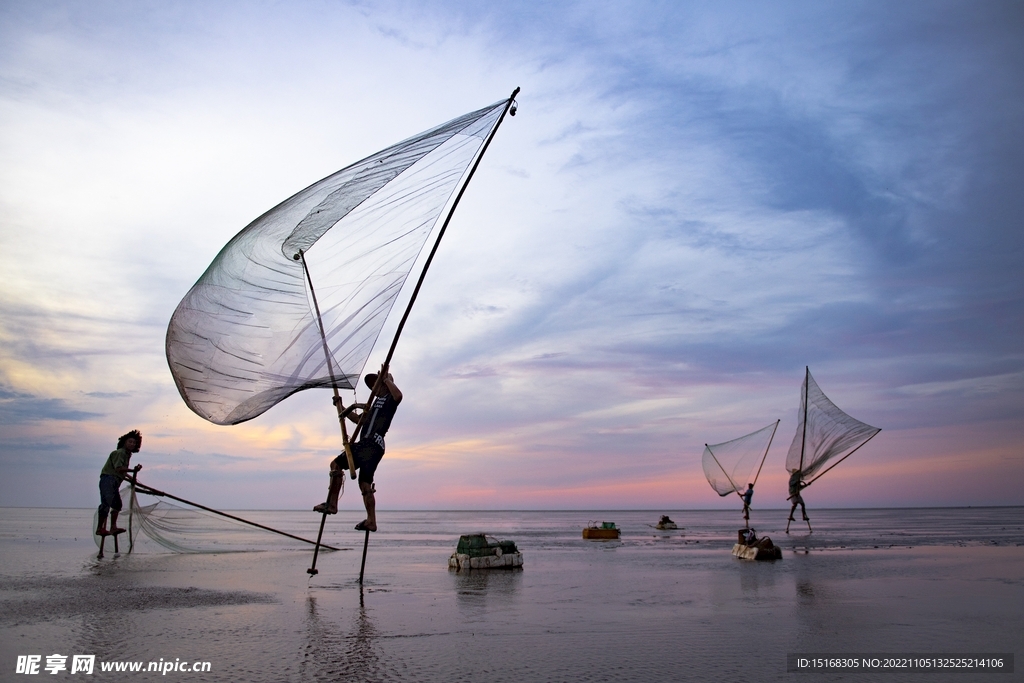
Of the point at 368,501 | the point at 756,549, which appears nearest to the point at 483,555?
the point at 756,549

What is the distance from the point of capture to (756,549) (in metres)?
24.0

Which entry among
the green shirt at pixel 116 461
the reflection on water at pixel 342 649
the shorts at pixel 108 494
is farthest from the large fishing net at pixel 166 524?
the reflection on water at pixel 342 649

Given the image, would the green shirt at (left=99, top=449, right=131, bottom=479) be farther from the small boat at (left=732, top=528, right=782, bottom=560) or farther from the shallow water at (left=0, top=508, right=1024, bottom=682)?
the small boat at (left=732, top=528, right=782, bottom=560)

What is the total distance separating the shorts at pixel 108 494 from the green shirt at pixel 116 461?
0.14m

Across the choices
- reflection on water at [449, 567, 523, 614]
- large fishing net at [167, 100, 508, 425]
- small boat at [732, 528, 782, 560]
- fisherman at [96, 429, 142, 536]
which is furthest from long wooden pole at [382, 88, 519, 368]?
small boat at [732, 528, 782, 560]

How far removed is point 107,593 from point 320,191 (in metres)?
8.23

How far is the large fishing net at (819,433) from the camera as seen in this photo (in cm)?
3052

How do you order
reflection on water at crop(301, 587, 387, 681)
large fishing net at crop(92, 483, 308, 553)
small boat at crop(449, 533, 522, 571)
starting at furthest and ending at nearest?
small boat at crop(449, 533, 522, 571) → large fishing net at crop(92, 483, 308, 553) → reflection on water at crop(301, 587, 387, 681)

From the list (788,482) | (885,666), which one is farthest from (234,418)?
(788,482)

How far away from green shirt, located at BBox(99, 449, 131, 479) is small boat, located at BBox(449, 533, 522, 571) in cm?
891

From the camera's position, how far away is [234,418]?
29.9 ft

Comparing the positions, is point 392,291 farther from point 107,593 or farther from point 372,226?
point 107,593

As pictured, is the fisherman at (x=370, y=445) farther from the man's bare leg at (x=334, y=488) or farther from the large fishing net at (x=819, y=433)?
the large fishing net at (x=819, y=433)

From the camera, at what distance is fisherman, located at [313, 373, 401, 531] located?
31.9 ft
